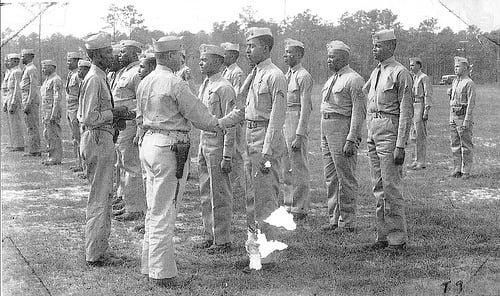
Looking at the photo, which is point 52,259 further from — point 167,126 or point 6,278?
point 167,126

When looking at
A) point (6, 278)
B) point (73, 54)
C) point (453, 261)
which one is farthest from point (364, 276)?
point (73, 54)

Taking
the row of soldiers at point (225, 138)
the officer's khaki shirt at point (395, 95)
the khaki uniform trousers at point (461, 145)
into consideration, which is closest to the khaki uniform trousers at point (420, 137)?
the khaki uniform trousers at point (461, 145)

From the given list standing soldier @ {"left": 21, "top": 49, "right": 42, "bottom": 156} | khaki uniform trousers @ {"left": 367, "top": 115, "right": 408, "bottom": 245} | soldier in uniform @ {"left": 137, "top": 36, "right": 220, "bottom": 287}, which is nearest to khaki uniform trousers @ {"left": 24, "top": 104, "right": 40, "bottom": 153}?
standing soldier @ {"left": 21, "top": 49, "right": 42, "bottom": 156}

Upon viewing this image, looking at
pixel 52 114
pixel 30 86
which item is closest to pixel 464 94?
pixel 52 114

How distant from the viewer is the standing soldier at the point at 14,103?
15305 mm

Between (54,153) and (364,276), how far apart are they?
9.83 metres

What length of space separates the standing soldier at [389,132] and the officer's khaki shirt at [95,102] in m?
3.03

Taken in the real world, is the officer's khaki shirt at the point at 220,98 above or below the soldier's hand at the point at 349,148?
above

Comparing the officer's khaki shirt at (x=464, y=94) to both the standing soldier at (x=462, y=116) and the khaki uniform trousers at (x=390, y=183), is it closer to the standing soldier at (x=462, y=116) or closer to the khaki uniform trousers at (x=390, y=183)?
the standing soldier at (x=462, y=116)

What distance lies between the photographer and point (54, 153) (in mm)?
13633

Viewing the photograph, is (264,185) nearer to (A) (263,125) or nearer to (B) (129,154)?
(A) (263,125)

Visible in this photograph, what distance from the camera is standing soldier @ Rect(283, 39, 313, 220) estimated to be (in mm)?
8094

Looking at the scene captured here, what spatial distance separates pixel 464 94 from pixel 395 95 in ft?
20.3

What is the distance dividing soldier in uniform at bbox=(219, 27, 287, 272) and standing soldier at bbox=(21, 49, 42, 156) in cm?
966
